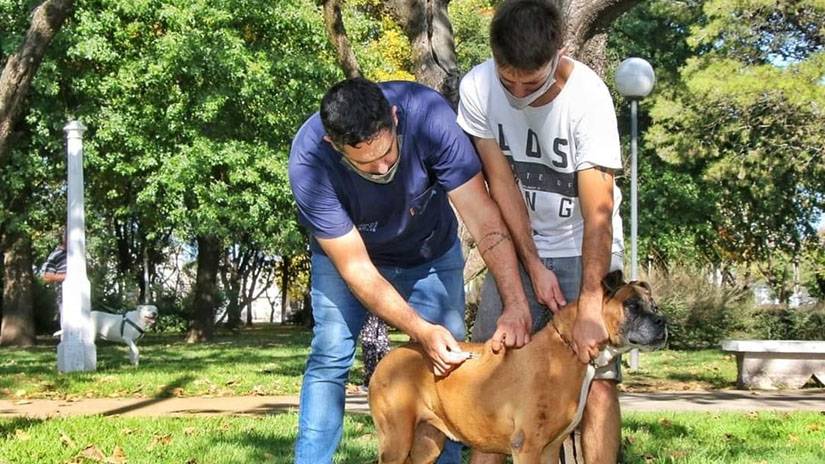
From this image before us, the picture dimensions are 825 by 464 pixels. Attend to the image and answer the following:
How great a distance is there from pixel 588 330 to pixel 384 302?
2.91ft

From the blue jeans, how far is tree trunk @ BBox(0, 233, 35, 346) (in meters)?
24.5

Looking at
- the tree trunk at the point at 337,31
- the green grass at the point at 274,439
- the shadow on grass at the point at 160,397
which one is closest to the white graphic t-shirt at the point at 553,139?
the green grass at the point at 274,439

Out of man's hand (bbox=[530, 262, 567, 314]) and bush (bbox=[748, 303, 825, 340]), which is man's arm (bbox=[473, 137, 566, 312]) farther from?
bush (bbox=[748, 303, 825, 340])

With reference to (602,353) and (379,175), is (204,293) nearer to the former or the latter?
(379,175)

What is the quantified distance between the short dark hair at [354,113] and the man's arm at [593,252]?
0.97m

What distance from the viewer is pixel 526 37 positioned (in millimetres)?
3922

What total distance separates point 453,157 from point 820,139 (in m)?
21.7

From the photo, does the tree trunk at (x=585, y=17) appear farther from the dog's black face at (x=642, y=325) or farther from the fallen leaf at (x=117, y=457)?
the fallen leaf at (x=117, y=457)

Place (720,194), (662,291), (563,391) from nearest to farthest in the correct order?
(563,391)
(662,291)
(720,194)

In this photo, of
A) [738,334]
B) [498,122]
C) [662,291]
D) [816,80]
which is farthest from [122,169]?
[498,122]

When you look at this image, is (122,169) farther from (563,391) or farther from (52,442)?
(563,391)

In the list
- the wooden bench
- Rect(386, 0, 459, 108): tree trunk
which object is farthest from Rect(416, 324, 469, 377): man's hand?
the wooden bench

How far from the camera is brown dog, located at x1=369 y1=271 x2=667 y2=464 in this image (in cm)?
417

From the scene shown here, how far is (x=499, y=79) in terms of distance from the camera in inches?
174
